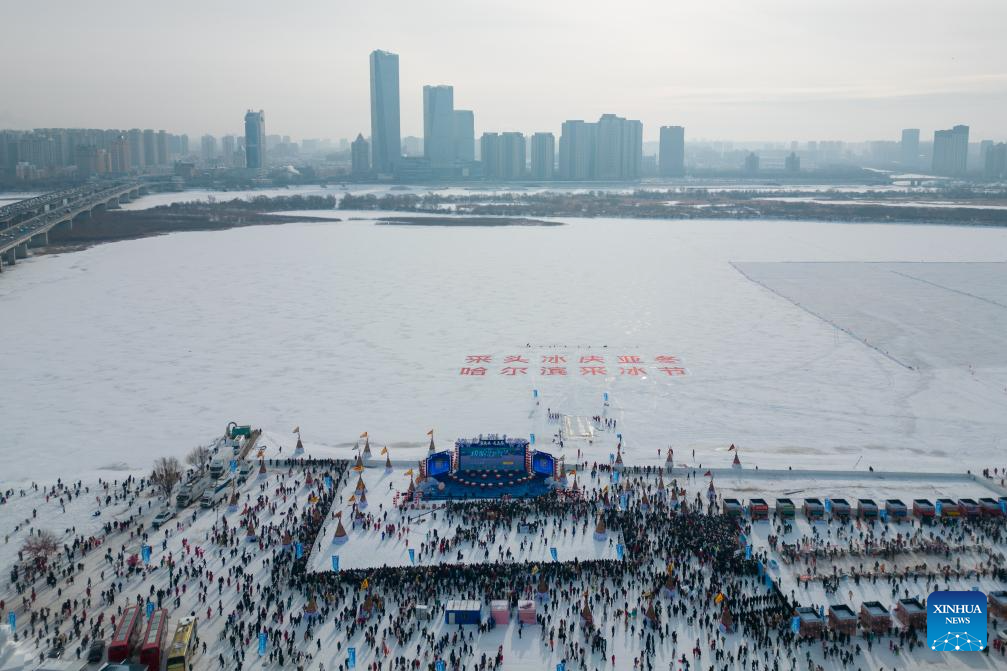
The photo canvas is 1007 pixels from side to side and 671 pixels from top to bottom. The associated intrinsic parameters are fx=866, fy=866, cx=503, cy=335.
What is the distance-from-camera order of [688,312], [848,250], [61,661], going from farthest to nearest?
1. [848,250]
2. [688,312]
3. [61,661]

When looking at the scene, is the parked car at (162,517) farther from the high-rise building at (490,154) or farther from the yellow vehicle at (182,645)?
the high-rise building at (490,154)

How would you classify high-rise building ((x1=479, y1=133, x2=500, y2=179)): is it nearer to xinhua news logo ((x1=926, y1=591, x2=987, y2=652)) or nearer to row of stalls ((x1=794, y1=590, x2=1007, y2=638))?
row of stalls ((x1=794, y1=590, x2=1007, y2=638))

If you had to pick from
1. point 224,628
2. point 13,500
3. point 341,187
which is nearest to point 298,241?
point 13,500

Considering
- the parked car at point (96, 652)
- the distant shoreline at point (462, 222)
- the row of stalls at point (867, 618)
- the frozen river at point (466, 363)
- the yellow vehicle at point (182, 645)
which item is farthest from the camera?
the distant shoreline at point (462, 222)

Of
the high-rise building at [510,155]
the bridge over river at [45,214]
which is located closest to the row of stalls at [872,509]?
the bridge over river at [45,214]

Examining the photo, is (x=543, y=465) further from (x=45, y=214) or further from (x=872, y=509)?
(x=45, y=214)

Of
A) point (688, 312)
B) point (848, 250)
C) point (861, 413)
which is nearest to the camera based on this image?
point (861, 413)

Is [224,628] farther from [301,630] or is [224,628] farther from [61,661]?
[61,661]
